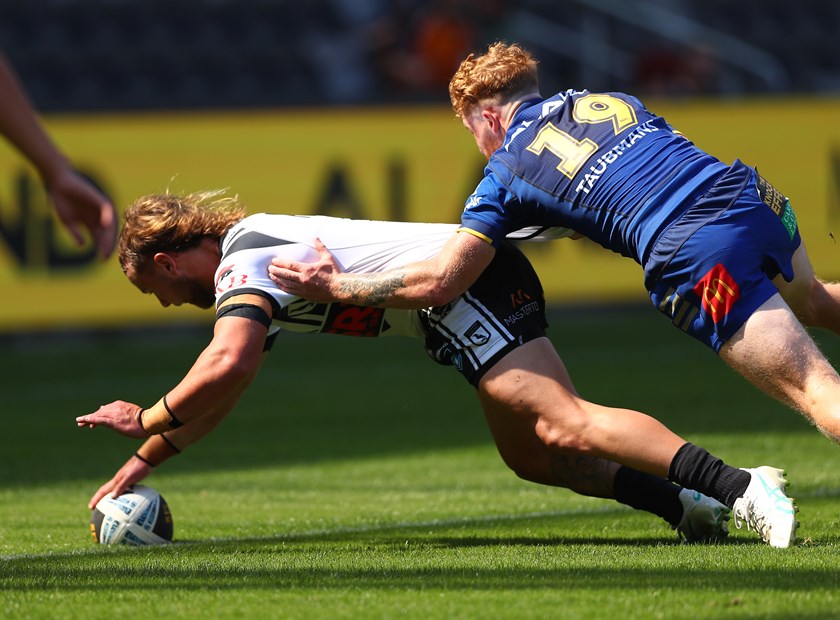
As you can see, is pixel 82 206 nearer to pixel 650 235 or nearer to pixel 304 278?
pixel 304 278

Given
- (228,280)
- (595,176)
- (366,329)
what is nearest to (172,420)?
(228,280)

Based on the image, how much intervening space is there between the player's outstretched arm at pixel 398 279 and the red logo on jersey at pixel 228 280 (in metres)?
0.12

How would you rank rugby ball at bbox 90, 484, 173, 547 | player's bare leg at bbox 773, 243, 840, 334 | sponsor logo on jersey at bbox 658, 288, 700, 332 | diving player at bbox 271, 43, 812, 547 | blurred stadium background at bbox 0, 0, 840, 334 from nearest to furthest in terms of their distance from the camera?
diving player at bbox 271, 43, 812, 547 < sponsor logo on jersey at bbox 658, 288, 700, 332 < player's bare leg at bbox 773, 243, 840, 334 < rugby ball at bbox 90, 484, 173, 547 < blurred stadium background at bbox 0, 0, 840, 334


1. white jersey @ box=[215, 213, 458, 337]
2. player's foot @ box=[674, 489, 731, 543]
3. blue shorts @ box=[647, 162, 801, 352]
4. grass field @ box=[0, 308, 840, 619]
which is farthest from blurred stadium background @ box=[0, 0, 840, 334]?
blue shorts @ box=[647, 162, 801, 352]

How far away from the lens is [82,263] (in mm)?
15625

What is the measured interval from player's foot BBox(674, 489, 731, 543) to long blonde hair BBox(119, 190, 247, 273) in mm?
2215

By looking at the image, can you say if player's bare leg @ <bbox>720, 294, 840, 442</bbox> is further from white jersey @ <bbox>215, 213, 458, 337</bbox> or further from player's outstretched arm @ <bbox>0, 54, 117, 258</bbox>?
player's outstretched arm @ <bbox>0, 54, 117, 258</bbox>

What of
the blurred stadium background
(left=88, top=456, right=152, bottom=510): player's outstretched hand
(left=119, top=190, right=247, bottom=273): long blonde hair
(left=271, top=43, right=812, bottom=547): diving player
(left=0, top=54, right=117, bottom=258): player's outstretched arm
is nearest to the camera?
(left=0, top=54, right=117, bottom=258): player's outstretched arm

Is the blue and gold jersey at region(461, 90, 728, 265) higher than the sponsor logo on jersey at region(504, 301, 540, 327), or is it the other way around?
the blue and gold jersey at region(461, 90, 728, 265)

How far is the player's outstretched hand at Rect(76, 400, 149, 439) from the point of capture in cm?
548

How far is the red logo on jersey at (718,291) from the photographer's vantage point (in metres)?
5.25

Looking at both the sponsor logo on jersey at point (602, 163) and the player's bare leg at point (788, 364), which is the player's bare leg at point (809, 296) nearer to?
the player's bare leg at point (788, 364)

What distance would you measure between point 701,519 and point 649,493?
268mm

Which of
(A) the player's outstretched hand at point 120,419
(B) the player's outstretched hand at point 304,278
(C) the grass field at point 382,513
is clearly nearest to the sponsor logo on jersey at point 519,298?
(B) the player's outstretched hand at point 304,278
